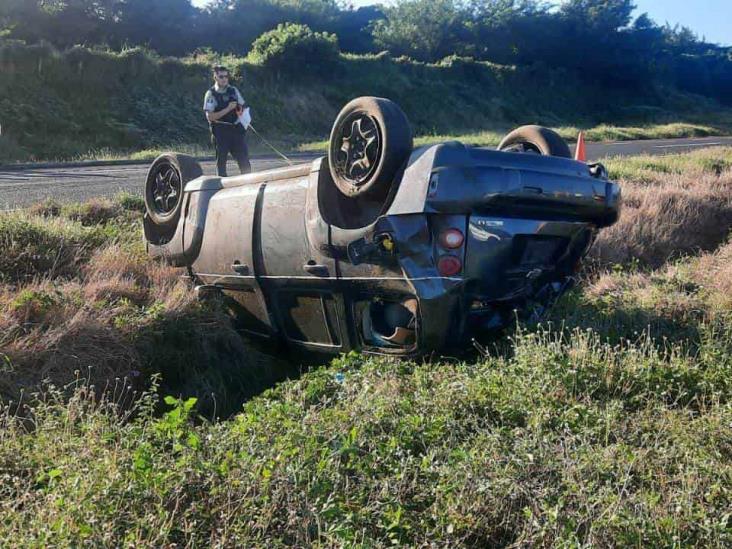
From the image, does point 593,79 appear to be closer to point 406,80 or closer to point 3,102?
point 406,80

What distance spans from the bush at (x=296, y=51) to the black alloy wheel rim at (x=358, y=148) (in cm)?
2970

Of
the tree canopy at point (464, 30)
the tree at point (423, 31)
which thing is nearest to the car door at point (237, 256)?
the tree canopy at point (464, 30)

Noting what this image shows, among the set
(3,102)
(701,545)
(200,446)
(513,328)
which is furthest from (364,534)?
(3,102)

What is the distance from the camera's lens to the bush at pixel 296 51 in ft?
104

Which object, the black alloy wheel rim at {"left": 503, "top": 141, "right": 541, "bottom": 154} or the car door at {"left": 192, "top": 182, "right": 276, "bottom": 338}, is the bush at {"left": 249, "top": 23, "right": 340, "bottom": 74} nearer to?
the car door at {"left": 192, "top": 182, "right": 276, "bottom": 338}

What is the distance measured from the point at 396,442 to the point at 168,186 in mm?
3754

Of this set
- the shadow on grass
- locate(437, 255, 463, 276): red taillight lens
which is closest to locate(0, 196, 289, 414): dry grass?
the shadow on grass

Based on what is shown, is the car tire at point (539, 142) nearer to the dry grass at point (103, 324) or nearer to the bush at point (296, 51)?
the dry grass at point (103, 324)

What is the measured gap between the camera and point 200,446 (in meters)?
2.63

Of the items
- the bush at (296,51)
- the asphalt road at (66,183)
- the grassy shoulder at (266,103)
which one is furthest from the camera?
the bush at (296,51)

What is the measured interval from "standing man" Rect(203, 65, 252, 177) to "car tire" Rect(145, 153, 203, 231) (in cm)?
187

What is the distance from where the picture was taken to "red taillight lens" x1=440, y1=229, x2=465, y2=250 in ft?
11.3

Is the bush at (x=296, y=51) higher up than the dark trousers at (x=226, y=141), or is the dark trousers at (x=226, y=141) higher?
the bush at (x=296, y=51)

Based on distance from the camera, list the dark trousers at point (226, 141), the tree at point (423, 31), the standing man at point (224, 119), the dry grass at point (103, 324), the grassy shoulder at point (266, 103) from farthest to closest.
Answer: the tree at point (423, 31)
the grassy shoulder at point (266, 103)
the dark trousers at point (226, 141)
the standing man at point (224, 119)
the dry grass at point (103, 324)
